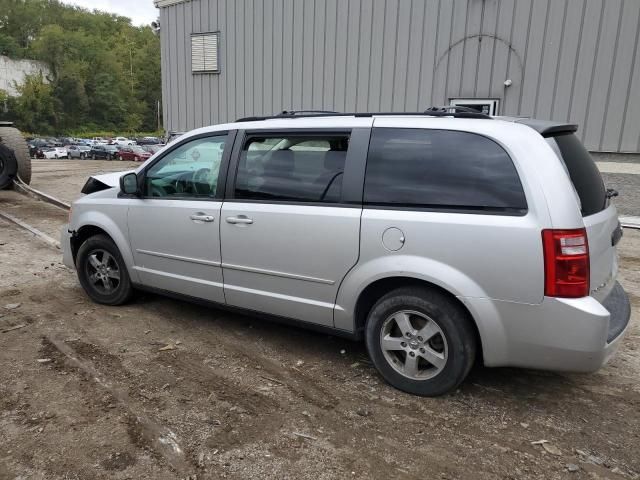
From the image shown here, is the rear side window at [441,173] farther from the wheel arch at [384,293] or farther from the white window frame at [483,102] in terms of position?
the white window frame at [483,102]

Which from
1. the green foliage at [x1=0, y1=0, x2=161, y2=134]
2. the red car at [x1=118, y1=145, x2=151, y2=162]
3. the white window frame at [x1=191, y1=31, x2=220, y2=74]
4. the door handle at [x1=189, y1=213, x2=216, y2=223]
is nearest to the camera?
the door handle at [x1=189, y1=213, x2=216, y2=223]

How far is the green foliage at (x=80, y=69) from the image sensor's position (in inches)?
3750

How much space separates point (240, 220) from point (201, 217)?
39 cm

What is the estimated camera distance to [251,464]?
2641 millimetres

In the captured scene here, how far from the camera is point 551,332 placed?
284 centimetres

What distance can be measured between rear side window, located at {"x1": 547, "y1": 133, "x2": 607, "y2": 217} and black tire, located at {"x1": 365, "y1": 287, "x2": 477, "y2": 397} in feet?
3.02

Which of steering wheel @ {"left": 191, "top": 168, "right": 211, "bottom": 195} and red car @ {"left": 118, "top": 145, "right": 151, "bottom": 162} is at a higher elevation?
A: steering wheel @ {"left": 191, "top": 168, "right": 211, "bottom": 195}

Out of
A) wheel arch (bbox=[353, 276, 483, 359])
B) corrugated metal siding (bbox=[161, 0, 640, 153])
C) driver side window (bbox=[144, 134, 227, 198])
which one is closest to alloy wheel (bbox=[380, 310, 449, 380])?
wheel arch (bbox=[353, 276, 483, 359])

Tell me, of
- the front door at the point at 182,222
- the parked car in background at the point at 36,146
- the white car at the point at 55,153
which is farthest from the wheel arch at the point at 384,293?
the parked car in background at the point at 36,146

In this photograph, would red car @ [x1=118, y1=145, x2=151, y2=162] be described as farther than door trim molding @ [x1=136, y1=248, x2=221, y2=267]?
Yes

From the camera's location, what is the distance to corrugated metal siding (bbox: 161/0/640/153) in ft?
30.5

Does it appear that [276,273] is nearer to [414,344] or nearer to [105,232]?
[414,344]

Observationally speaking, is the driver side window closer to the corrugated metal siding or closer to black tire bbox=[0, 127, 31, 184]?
the corrugated metal siding

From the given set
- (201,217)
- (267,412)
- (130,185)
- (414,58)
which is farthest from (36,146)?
(267,412)
